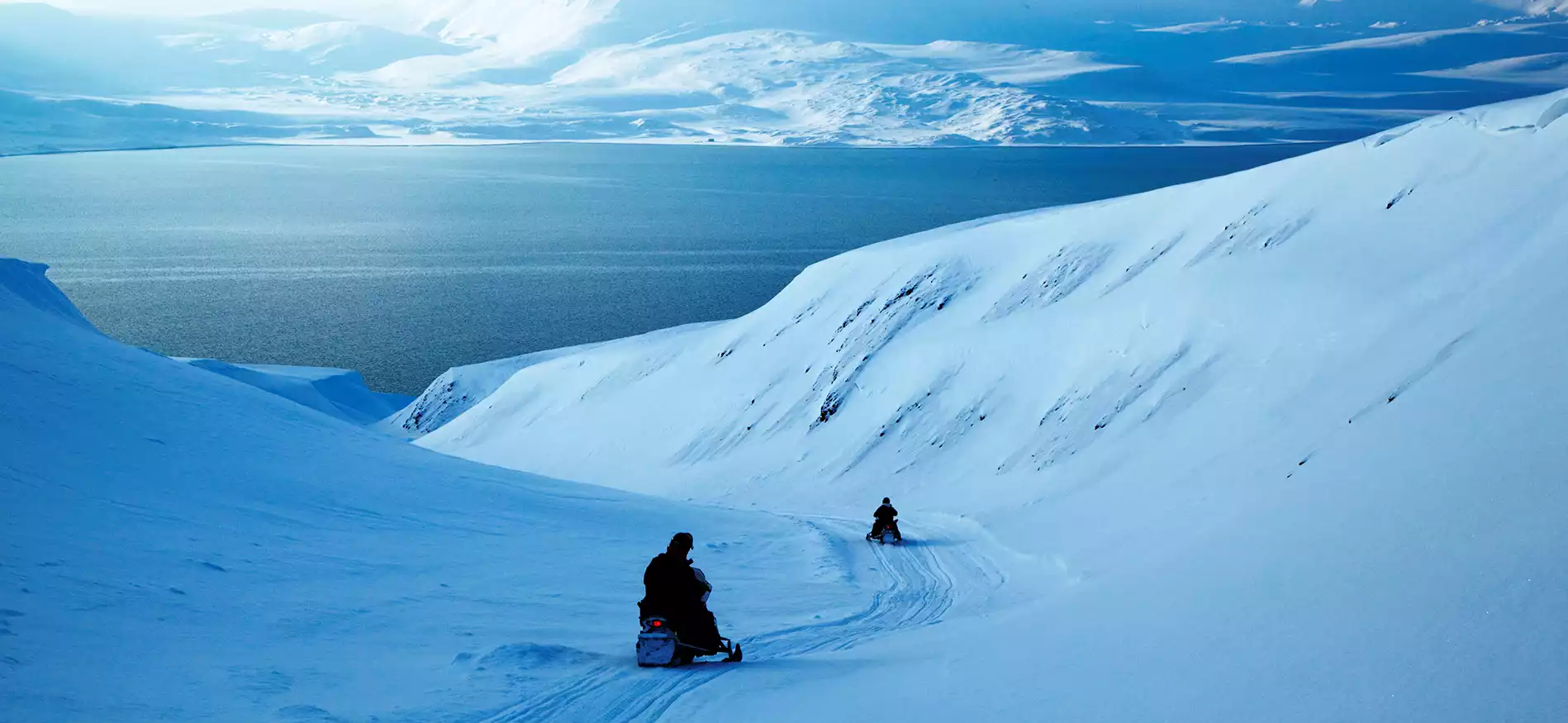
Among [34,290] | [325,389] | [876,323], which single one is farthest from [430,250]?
[34,290]

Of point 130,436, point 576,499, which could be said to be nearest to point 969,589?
point 576,499

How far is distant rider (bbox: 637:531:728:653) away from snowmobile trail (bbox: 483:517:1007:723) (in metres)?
0.28

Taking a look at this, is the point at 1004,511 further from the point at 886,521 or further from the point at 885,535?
the point at 886,521

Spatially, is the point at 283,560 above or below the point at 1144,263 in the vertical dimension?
below

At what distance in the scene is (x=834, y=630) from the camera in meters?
12.5

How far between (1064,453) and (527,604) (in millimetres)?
16608

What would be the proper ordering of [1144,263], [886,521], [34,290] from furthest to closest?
[1144,263] → [34,290] → [886,521]

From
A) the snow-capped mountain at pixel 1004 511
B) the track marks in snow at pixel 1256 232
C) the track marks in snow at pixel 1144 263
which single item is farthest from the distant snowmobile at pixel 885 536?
the track marks in snow at pixel 1256 232

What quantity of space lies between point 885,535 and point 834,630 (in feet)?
25.1

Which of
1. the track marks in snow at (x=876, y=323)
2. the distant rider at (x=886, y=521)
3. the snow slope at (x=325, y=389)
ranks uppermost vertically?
the track marks in snow at (x=876, y=323)

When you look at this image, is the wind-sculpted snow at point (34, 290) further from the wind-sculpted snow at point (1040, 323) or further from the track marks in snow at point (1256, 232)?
the track marks in snow at point (1256, 232)

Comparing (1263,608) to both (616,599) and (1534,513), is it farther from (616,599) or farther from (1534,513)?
Result: (616,599)

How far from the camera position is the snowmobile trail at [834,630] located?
8.48 meters

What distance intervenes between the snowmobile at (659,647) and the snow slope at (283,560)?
6.4 inches
